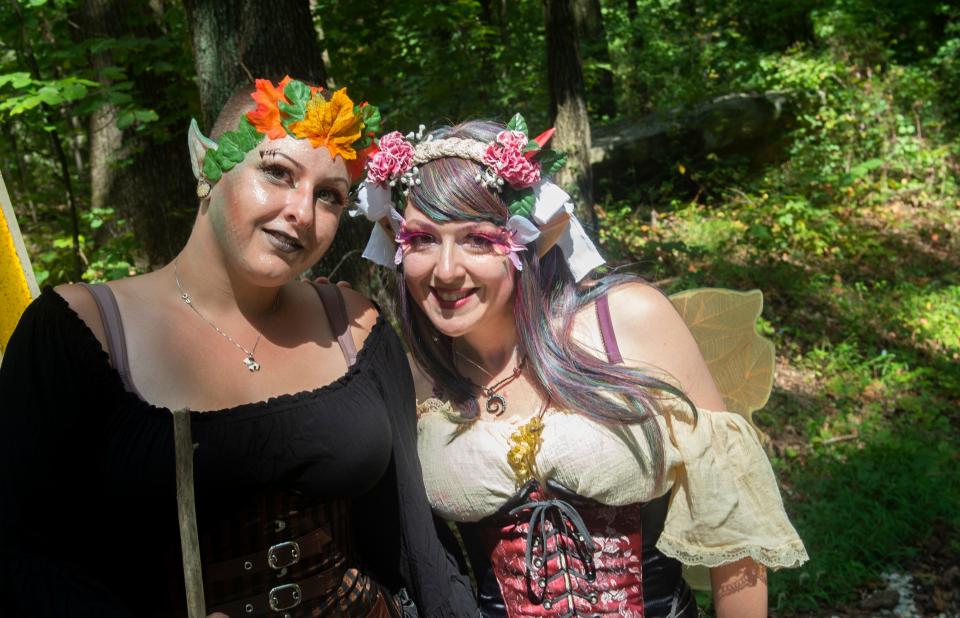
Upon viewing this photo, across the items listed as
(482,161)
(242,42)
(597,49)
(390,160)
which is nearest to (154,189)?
(242,42)

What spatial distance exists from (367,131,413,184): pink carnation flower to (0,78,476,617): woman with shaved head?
45 millimetres

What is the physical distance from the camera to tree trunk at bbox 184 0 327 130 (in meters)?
3.84

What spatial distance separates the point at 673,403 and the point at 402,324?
0.80 meters

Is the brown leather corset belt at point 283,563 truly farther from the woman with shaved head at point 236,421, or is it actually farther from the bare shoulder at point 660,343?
the bare shoulder at point 660,343

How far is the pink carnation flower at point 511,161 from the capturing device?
7.20ft

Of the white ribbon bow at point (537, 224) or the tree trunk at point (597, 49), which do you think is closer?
the white ribbon bow at point (537, 224)

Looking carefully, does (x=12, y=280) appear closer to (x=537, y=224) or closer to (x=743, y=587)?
(x=537, y=224)

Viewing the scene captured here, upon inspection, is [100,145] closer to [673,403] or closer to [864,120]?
[673,403]

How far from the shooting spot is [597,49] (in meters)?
11.4

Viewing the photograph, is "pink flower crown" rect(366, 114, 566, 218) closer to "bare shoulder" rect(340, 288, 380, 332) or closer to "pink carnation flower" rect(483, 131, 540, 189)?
"pink carnation flower" rect(483, 131, 540, 189)

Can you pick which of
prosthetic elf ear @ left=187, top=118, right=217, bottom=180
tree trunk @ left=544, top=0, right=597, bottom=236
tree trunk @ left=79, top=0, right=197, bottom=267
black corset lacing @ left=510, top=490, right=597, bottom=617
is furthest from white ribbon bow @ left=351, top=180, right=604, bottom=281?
tree trunk @ left=544, top=0, right=597, bottom=236

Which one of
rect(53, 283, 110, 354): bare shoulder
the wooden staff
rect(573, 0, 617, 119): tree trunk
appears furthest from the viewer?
rect(573, 0, 617, 119): tree trunk

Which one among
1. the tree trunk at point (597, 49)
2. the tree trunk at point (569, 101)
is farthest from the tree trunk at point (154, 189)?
the tree trunk at point (597, 49)

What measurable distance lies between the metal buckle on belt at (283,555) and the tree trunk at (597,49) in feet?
30.2
